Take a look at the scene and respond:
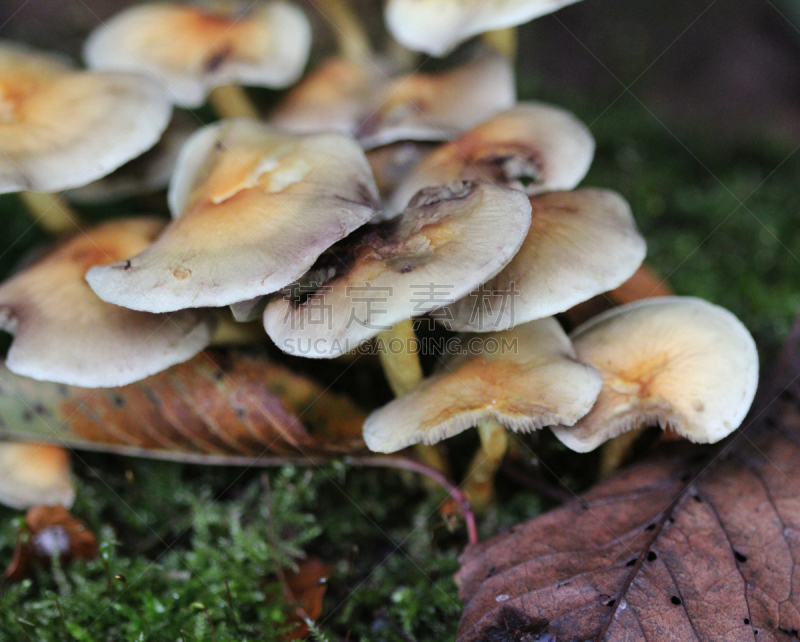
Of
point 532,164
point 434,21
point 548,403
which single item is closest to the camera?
point 548,403

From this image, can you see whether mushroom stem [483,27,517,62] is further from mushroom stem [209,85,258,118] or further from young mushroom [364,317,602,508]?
young mushroom [364,317,602,508]

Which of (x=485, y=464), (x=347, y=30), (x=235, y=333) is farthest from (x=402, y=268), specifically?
(x=347, y=30)

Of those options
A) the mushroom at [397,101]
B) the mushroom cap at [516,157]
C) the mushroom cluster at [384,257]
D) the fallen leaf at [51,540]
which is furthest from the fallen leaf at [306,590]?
the mushroom at [397,101]

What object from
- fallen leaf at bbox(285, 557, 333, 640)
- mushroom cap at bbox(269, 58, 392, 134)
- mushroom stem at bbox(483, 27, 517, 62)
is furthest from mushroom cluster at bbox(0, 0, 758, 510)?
fallen leaf at bbox(285, 557, 333, 640)

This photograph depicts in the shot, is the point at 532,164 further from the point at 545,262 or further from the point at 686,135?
the point at 686,135

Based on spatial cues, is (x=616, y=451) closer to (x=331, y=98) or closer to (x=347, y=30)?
(x=331, y=98)

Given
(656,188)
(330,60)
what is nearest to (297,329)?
(330,60)
